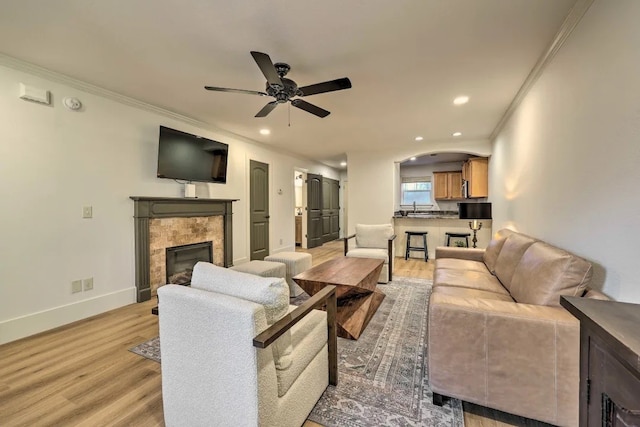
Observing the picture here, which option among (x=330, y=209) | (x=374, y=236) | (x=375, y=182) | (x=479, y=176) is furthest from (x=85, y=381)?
(x=330, y=209)

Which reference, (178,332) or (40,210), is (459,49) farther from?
(40,210)

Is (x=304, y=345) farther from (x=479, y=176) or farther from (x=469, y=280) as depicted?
(x=479, y=176)

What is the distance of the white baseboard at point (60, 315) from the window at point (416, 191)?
7.26m

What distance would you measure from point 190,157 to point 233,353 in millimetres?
3342

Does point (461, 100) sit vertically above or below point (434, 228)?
above

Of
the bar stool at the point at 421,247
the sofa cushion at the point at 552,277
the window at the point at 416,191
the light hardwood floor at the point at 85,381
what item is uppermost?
the window at the point at 416,191

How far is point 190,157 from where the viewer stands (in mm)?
3773

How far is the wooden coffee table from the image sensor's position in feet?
7.89

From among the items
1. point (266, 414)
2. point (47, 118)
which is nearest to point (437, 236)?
point (266, 414)

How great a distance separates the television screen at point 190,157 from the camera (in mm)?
3471

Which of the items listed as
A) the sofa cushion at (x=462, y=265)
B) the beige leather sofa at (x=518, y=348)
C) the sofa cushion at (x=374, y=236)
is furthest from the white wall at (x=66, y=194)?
the sofa cushion at (x=462, y=265)

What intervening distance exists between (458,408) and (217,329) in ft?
4.75

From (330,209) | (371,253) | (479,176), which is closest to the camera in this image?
(371,253)

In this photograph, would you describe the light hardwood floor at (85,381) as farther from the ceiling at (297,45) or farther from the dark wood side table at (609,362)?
the ceiling at (297,45)
